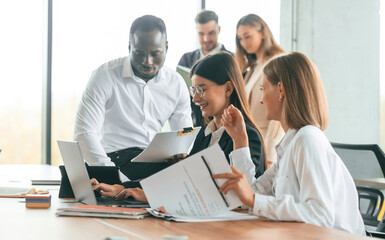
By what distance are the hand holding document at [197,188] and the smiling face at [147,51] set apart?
1.46 metres

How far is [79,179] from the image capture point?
189cm

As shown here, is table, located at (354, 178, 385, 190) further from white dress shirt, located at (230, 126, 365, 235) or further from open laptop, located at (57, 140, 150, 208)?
open laptop, located at (57, 140, 150, 208)

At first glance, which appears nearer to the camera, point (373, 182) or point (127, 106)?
point (373, 182)

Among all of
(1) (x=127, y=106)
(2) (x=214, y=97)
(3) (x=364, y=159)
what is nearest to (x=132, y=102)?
(1) (x=127, y=106)

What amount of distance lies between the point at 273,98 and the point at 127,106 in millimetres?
1522

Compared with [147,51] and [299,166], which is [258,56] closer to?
[147,51]

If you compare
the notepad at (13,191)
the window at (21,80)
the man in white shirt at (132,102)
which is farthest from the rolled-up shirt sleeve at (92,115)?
the window at (21,80)

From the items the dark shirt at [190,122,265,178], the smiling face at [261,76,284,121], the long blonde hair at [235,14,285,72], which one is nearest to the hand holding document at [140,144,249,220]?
the smiling face at [261,76,284,121]

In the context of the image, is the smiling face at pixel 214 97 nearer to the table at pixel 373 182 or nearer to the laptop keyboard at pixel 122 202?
the laptop keyboard at pixel 122 202

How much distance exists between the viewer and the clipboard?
78.7 inches

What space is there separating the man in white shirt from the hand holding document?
1.21 m

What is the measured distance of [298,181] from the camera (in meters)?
1.58

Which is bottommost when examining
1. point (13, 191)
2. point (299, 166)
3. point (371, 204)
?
point (371, 204)

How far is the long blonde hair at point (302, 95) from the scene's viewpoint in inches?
65.9
